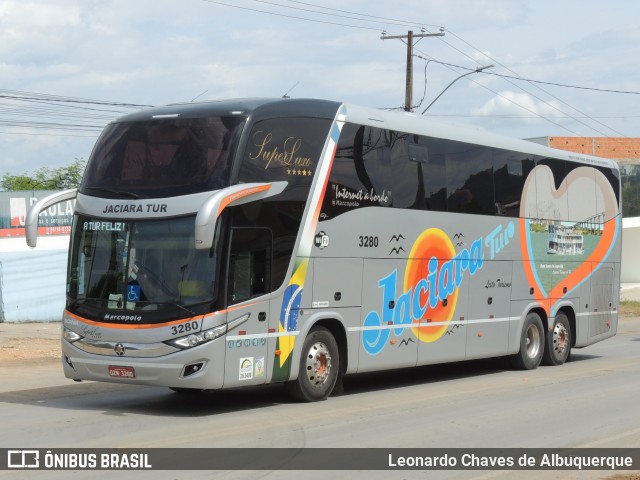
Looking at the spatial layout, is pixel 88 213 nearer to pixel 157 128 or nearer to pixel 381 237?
pixel 157 128

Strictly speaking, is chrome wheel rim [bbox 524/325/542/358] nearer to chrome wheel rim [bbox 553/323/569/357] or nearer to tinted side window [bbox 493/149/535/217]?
chrome wheel rim [bbox 553/323/569/357]

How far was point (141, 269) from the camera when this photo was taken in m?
12.7

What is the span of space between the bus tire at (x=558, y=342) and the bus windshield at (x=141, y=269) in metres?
9.67

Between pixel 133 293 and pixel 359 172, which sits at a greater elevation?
pixel 359 172

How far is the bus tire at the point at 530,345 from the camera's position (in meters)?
19.2

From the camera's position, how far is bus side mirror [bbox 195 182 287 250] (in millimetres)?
11672

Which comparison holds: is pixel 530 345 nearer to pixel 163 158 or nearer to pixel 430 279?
pixel 430 279

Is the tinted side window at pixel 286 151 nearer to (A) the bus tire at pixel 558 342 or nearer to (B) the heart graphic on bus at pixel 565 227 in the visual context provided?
(B) the heart graphic on bus at pixel 565 227

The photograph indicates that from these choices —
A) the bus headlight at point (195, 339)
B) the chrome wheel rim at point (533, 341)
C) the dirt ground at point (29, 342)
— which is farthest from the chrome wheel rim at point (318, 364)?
Result: the dirt ground at point (29, 342)

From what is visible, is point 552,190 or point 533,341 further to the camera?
point 552,190

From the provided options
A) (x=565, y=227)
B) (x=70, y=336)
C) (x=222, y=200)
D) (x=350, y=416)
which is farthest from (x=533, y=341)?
(x=70, y=336)

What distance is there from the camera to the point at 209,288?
1245 cm

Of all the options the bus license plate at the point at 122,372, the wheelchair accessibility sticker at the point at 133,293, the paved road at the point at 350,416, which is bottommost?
the paved road at the point at 350,416

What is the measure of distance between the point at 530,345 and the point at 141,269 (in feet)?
30.9
